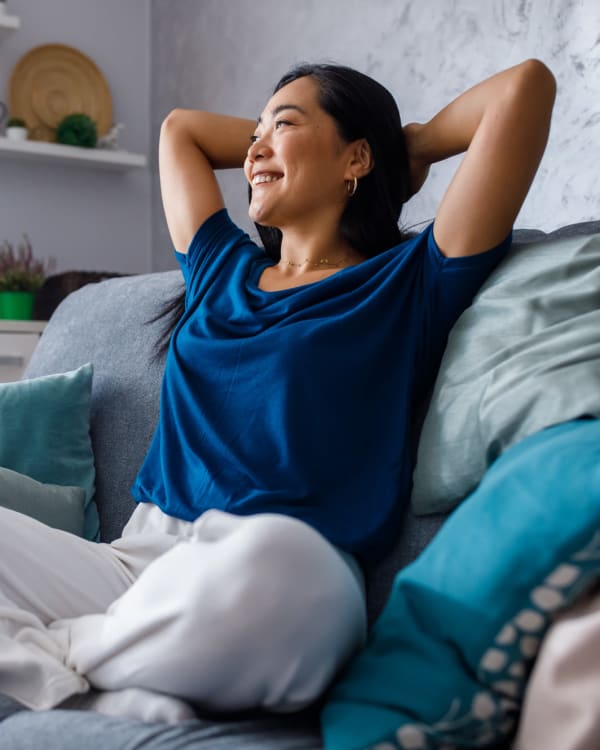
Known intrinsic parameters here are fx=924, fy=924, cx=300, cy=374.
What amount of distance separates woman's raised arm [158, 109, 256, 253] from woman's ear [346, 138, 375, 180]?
26 cm


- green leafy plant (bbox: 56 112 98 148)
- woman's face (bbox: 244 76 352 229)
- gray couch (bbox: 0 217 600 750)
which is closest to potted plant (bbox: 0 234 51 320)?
green leafy plant (bbox: 56 112 98 148)

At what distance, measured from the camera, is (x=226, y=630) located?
83cm

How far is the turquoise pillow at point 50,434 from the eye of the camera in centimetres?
172

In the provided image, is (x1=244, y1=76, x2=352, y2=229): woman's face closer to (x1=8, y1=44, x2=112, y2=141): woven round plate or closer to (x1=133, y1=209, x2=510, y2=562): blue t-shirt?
(x1=133, y1=209, x2=510, y2=562): blue t-shirt

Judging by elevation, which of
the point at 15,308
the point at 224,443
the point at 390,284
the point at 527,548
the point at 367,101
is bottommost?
the point at 15,308

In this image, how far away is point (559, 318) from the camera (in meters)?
1.23

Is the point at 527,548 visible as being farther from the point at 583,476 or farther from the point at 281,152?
the point at 281,152

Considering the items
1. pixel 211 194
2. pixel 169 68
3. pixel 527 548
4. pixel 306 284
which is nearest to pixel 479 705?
pixel 527 548

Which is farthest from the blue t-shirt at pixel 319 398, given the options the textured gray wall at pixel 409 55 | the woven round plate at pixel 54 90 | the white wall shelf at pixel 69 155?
the woven round plate at pixel 54 90

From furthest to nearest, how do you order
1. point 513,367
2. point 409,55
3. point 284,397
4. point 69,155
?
point 69,155
point 409,55
point 284,397
point 513,367

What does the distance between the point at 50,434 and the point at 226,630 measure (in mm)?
1002

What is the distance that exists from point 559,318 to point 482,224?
7.9 inches

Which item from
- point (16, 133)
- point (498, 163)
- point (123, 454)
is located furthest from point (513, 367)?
point (16, 133)

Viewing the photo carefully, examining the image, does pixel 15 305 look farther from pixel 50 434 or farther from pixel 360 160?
pixel 360 160
